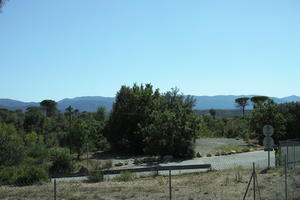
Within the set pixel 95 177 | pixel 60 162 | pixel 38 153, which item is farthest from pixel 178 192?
pixel 38 153

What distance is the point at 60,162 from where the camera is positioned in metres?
27.3

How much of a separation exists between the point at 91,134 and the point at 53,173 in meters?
14.4

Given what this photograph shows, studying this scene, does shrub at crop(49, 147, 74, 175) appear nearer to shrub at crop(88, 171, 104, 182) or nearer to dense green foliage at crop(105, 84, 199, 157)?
shrub at crop(88, 171, 104, 182)

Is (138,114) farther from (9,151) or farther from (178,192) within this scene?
(178,192)

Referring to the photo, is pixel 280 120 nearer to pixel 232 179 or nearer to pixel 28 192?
pixel 232 179

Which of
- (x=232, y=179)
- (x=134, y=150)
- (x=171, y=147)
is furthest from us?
(x=134, y=150)

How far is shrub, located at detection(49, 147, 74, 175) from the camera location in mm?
27047

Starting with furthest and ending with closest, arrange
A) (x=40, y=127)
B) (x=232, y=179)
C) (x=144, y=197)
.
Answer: (x=40, y=127), (x=232, y=179), (x=144, y=197)

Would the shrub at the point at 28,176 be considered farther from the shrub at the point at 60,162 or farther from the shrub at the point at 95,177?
the shrub at the point at 60,162

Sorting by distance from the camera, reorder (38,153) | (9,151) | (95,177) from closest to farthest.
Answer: (95,177) < (9,151) < (38,153)

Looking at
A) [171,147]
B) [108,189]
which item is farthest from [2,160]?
[171,147]

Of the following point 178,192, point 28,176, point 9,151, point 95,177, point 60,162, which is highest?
point 9,151

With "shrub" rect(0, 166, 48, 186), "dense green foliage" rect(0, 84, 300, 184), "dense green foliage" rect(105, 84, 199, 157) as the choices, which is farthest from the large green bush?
"dense green foliage" rect(105, 84, 199, 157)

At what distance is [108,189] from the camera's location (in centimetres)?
1558
